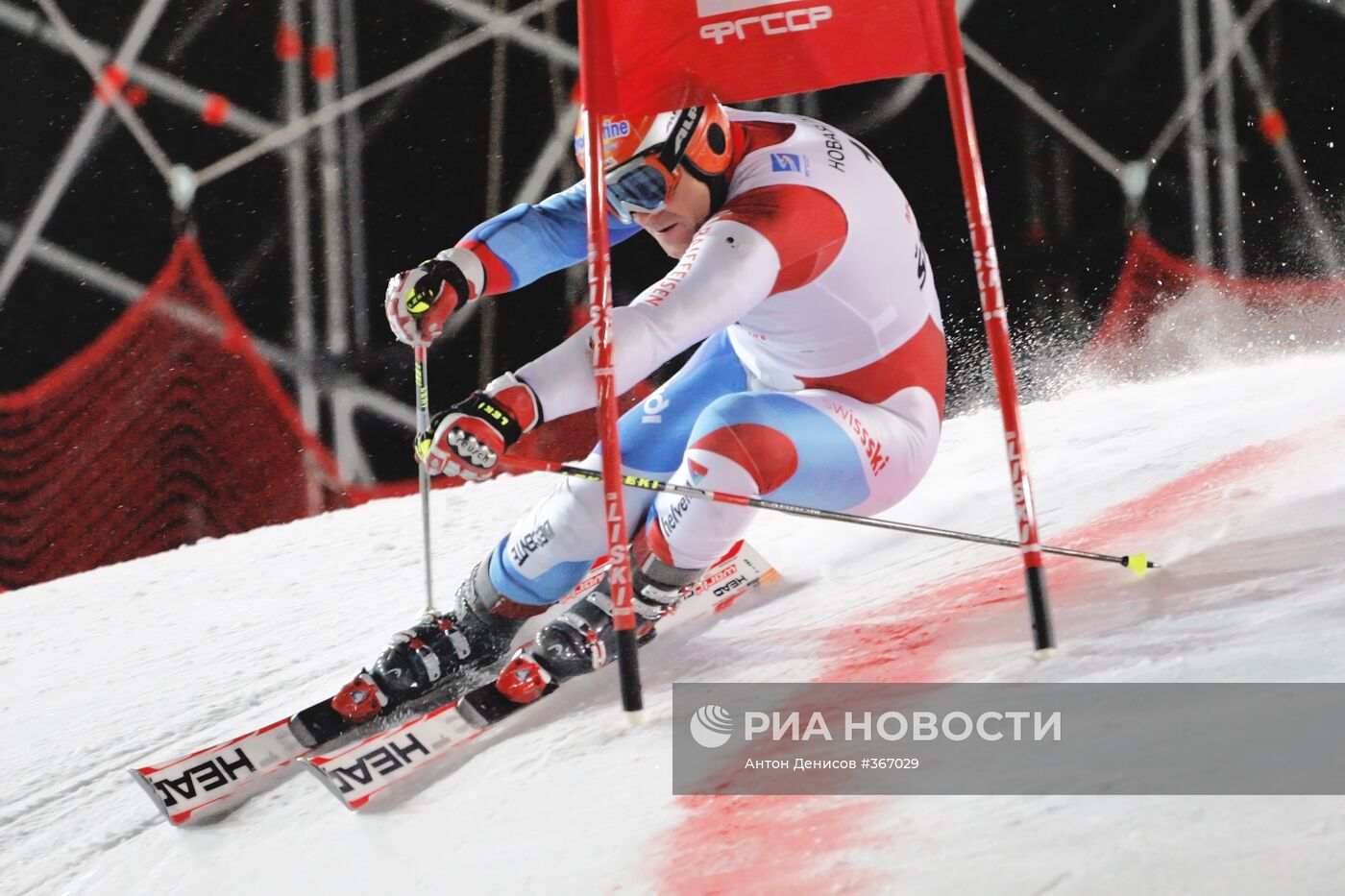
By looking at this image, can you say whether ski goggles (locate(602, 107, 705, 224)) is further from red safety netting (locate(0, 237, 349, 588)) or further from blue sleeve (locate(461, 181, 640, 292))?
red safety netting (locate(0, 237, 349, 588))

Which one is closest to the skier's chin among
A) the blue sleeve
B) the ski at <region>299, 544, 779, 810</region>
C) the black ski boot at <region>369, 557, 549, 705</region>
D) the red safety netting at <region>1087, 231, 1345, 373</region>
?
the blue sleeve

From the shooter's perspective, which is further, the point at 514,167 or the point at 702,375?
the point at 514,167

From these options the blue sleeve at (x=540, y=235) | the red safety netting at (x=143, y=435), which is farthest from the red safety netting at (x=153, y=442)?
the blue sleeve at (x=540, y=235)

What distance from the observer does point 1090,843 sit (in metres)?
1.43

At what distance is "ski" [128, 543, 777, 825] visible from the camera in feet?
7.15

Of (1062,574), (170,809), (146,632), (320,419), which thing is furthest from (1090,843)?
(320,419)

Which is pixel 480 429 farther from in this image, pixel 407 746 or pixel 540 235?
pixel 540 235

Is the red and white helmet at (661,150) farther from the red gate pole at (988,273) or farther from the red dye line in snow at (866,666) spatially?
the red dye line in snow at (866,666)

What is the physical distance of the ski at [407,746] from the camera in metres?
2.06

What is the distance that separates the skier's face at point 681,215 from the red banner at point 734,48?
0.63 ft

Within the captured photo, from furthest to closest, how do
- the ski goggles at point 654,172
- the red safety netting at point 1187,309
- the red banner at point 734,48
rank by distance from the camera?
the red safety netting at point 1187,309 < the ski goggles at point 654,172 < the red banner at point 734,48

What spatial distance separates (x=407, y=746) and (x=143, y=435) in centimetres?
317

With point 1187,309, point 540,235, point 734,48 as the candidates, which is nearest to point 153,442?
point 540,235

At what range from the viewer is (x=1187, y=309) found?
5.08m
